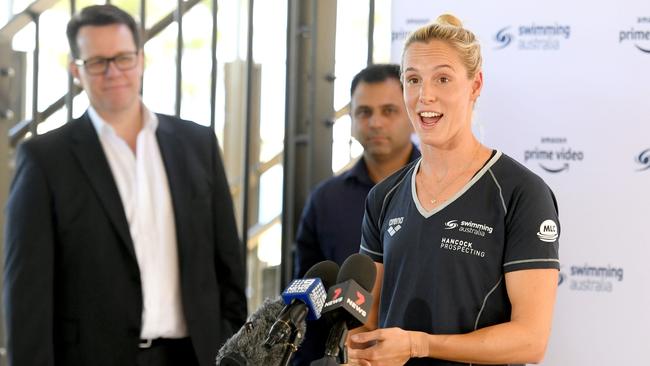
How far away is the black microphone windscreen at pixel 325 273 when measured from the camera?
183cm

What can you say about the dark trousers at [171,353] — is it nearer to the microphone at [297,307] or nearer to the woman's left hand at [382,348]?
the woman's left hand at [382,348]

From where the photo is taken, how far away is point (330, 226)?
3.56 metres

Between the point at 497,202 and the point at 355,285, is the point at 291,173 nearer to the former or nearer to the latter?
the point at 497,202

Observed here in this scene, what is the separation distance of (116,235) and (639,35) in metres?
1.85

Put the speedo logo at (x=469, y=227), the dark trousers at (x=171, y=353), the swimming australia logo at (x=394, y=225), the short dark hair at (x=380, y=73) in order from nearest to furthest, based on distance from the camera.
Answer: the speedo logo at (x=469, y=227), the swimming australia logo at (x=394, y=225), the dark trousers at (x=171, y=353), the short dark hair at (x=380, y=73)

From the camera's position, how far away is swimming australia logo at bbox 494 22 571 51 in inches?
137

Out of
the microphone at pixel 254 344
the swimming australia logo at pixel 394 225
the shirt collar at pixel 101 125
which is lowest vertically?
the microphone at pixel 254 344

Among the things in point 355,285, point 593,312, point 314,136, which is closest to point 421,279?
point 355,285

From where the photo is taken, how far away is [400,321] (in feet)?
7.38

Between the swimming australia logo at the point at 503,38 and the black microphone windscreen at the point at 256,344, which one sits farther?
the swimming australia logo at the point at 503,38

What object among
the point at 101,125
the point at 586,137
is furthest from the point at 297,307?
the point at 586,137

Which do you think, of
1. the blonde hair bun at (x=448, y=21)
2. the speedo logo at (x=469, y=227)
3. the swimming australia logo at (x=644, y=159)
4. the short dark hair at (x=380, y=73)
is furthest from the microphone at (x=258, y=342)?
the short dark hair at (x=380, y=73)

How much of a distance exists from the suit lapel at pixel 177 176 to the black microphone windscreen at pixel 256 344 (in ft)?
5.05

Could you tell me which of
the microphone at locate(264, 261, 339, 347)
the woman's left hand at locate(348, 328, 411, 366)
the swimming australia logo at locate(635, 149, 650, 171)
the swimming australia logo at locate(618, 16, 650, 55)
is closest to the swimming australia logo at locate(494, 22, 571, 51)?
the swimming australia logo at locate(618, 16, 650, 55)
